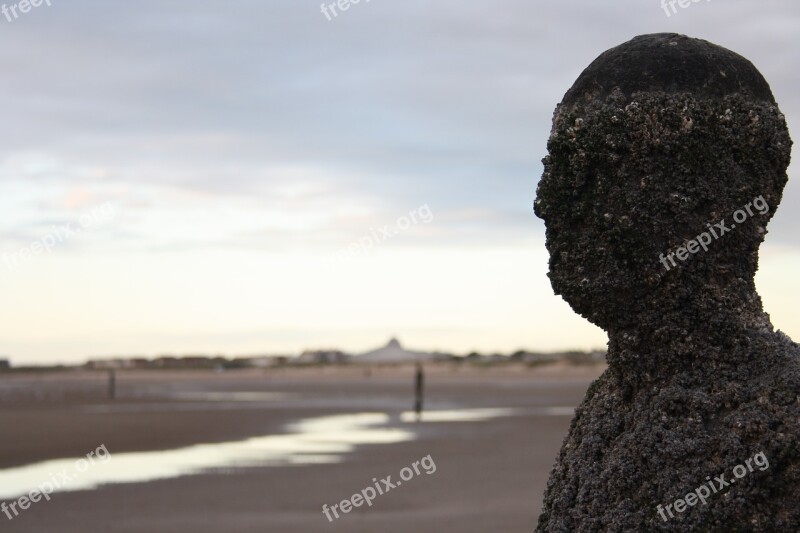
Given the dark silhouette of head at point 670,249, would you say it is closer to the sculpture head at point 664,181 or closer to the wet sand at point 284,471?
the sculpture head at point 664,181

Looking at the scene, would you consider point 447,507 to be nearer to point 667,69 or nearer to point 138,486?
point 138,486

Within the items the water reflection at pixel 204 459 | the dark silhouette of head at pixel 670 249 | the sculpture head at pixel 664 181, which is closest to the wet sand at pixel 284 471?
the water reflection at pixel 204 459

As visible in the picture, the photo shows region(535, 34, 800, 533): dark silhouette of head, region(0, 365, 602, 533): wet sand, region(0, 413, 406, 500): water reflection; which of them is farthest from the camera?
region(0, 413, 406, 500): water reflection

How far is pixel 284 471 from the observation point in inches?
809

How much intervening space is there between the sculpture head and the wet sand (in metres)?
10.5

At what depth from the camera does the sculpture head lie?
4.17 metres

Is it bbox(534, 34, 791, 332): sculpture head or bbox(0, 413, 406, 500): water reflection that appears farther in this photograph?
bbox(0, 413, 406, 500): water reflection

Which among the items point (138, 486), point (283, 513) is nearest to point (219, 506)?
point (283, 513)

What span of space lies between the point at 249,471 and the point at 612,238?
1738 cm

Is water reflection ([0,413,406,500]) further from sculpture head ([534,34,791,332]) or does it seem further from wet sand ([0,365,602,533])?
sculpture head ([534,34,791,332])

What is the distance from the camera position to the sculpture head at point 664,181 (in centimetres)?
417

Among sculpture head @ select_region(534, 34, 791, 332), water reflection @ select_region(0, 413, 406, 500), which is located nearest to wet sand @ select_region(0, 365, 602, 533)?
water reflection @ select_region(0, 413, 406, 500)

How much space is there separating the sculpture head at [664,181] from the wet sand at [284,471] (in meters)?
10.5

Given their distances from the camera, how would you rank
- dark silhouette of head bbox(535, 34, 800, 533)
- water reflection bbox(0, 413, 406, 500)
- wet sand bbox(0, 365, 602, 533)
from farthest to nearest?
water reflection bbox(0, 413, 406, 500) → wet sand bbox(0, 365, 602, 533) → dark silhouette of head bbox(535, 34, 800, 533)
